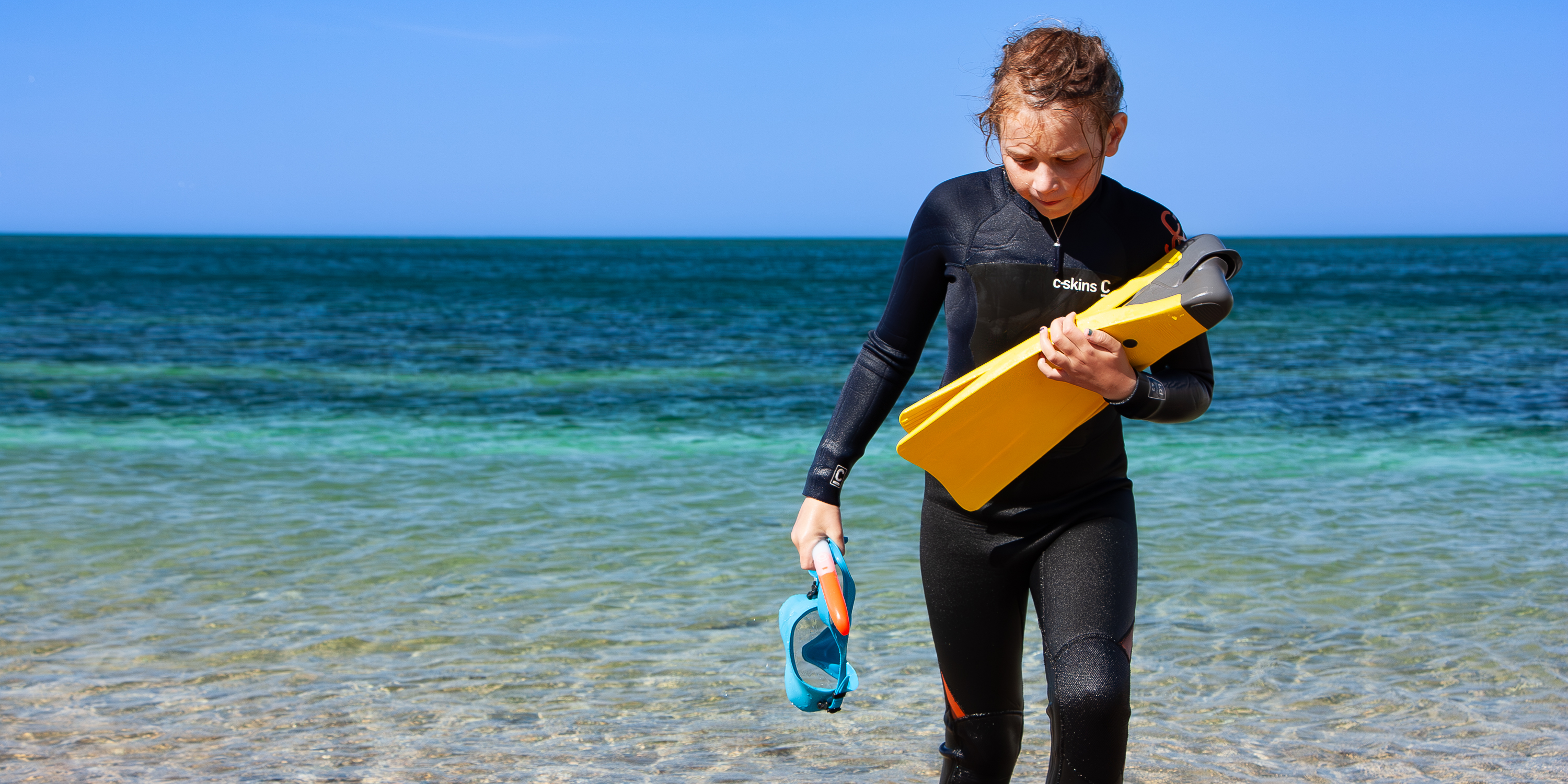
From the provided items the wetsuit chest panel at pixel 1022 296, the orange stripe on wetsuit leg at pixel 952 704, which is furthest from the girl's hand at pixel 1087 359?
the orange stripe on wetsuit leg at pixel 952 704

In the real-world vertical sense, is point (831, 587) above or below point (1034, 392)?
below

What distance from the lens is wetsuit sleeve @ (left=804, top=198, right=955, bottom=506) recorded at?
2.57 metres

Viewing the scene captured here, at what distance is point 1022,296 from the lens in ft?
8.13

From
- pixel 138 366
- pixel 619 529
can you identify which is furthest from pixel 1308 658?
pixel 138 366

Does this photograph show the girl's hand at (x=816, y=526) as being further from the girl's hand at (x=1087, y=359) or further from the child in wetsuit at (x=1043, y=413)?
the girl's hand at (x=1087, y=359)

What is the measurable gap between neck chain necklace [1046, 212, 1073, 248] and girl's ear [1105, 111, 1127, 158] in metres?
0.15

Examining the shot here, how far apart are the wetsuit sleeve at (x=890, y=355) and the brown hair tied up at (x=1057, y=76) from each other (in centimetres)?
29

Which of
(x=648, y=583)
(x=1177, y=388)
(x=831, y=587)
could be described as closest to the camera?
(x=1177, y=388)

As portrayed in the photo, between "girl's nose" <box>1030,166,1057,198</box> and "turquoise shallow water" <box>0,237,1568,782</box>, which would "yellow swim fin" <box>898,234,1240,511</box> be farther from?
"turquoise shallow water" <box>0,237,1568,782</box>

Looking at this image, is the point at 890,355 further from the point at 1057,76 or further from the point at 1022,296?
the point at 1057,76

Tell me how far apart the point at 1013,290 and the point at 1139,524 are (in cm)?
583

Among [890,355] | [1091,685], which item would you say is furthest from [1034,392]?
[1091,685]

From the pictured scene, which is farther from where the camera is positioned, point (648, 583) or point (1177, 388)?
point (648, 583)

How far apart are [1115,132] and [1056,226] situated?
0.72 feet
